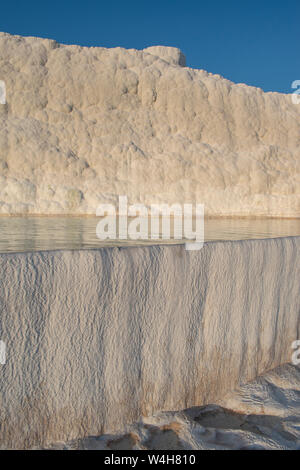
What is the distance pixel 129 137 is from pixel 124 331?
644 inches

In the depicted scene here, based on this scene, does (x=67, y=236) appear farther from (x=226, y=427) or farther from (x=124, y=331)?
(x=226, y=427)

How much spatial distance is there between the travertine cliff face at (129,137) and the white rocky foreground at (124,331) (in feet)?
42.2

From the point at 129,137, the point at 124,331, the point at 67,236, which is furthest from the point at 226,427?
the point at 129,137

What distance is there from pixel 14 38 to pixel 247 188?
12.4 m

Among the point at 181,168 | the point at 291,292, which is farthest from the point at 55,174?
the point at 291,292

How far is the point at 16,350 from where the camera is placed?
173cm

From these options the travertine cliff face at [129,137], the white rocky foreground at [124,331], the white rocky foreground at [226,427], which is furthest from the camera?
the travertine cliff face at [129,137]

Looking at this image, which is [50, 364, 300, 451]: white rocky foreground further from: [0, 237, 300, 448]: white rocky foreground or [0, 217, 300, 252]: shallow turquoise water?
[0, 217, 300, 252]: shallow turquoise water

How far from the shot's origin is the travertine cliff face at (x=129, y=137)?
52.2ft

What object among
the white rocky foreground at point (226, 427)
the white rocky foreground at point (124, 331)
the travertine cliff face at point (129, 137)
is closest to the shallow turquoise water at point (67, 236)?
the white rocky foreground at point (124, 331)

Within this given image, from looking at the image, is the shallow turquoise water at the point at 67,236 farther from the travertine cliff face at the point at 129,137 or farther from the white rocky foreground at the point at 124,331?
the travertine cliff face at the point at 129,137

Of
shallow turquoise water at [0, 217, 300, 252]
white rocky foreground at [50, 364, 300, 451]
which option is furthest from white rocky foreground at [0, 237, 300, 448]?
shallow turquoise water at [0, 217, 300, 252]

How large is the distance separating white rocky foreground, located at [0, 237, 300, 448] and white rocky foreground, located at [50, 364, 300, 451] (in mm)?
58

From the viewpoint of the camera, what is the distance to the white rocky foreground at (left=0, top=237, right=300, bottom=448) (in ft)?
5.76
